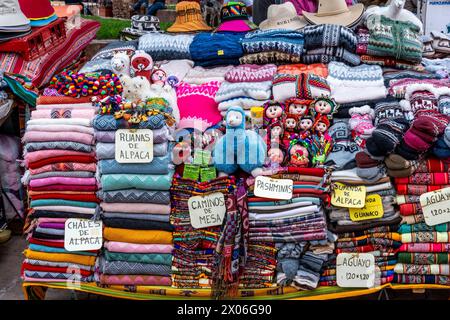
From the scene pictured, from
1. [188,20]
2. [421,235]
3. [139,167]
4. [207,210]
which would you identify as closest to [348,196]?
[421,235]

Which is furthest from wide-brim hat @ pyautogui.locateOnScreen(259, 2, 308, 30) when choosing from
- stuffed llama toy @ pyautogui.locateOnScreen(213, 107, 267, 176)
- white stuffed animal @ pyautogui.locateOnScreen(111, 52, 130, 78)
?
stuffed llama toy @ pyautogui.locateOnScreen(213, 107, 267, 176)

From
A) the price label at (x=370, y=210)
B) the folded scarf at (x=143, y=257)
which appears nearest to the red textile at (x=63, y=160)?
the folded scarf at (x=143, y=257)

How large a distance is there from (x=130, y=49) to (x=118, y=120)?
0.94 m

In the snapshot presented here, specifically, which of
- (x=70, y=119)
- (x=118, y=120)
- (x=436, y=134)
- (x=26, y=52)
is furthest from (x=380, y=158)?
(x=26, y=52)

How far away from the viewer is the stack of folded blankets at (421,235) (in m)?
2.88

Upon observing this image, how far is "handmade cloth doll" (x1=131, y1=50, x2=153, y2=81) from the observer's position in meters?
3.30

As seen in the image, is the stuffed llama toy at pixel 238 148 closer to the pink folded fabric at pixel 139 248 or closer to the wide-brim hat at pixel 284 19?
the pink folded fabric at pixel 139 248

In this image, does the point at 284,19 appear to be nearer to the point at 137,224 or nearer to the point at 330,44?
the point at 330,44

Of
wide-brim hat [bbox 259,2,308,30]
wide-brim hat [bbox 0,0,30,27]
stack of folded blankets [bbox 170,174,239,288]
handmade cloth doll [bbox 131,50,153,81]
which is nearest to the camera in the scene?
stack of folded blankets [bbox 170,174,239,288]

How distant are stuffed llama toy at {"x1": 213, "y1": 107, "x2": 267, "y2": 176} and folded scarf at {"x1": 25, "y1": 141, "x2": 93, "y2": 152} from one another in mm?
675

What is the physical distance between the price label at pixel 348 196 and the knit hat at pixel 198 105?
771mm

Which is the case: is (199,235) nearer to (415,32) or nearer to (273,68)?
(273,68)

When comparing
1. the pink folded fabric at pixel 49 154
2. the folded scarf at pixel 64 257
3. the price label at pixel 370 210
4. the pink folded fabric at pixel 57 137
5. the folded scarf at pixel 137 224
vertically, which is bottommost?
the folded scarf at pixel 64 257

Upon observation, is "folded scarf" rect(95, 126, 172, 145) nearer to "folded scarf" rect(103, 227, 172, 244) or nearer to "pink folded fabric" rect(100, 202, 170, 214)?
"pink folded fabric" rect(100, 202, 170, 214)
